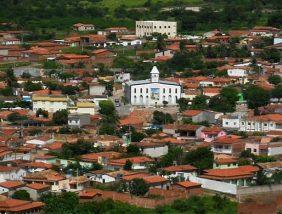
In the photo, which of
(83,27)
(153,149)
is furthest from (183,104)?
(83,27)

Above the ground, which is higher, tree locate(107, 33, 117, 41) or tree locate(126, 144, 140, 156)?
tree locate(107, 33, 117, 41)

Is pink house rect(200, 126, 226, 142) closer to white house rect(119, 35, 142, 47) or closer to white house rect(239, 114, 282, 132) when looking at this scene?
white house rect(239, 114, 282, 132)

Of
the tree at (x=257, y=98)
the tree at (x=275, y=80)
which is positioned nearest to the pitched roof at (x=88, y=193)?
the tree at (x=257, y=98)

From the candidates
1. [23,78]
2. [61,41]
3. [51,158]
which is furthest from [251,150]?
[61,41]

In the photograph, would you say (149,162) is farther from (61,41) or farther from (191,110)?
(61,41)

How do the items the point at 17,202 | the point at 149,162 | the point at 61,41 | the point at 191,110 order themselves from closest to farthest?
the point at 17,202 → the point at 149,162 → the point at 191,110 → the point at 61,41

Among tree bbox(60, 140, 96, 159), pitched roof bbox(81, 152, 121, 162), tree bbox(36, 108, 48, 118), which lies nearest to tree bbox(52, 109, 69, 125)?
tree bbox(36, 108, 48, 118)

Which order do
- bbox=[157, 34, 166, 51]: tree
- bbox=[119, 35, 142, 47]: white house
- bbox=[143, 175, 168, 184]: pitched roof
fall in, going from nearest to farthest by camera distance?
bbox=[143, 175, 168, 184]: pitched roof → bbox=[157, 34, 166, 51]: tree → bbox=[119, 35, 142, 47]: white house

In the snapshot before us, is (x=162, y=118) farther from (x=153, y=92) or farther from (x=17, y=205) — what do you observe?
(x=17, y=205)
